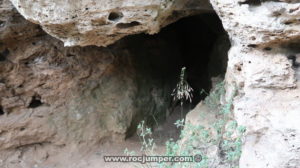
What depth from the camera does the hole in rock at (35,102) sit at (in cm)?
383

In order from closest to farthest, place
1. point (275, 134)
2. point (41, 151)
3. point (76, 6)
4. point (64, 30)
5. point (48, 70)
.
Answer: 1. point (275, 134)
2. point (76, 6)
3. point (64, 30)
4. point (48, 70)
5. point (41, 151)

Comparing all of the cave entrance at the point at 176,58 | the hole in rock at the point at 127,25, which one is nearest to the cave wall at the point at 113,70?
the hole in rock at the point at 127,25

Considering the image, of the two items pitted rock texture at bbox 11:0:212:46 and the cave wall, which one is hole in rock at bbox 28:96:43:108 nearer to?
the cave wall

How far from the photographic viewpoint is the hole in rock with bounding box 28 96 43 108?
3826mm

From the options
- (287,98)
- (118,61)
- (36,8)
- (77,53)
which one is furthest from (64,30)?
(287,98)

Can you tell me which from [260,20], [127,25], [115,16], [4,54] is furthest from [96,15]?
[4,54]

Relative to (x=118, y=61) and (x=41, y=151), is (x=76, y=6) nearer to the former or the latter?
(x=118, y=61)

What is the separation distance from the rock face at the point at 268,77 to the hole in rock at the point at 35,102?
246cm

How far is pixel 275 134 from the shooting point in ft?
5.86

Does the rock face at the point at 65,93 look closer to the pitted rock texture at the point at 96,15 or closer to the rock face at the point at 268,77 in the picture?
the pitted rock texture at the point at 96,15

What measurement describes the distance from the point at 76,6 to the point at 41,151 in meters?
2.02

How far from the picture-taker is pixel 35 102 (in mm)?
3871

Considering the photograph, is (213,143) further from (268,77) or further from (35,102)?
(35,102)

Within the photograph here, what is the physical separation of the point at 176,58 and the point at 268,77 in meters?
3.02
